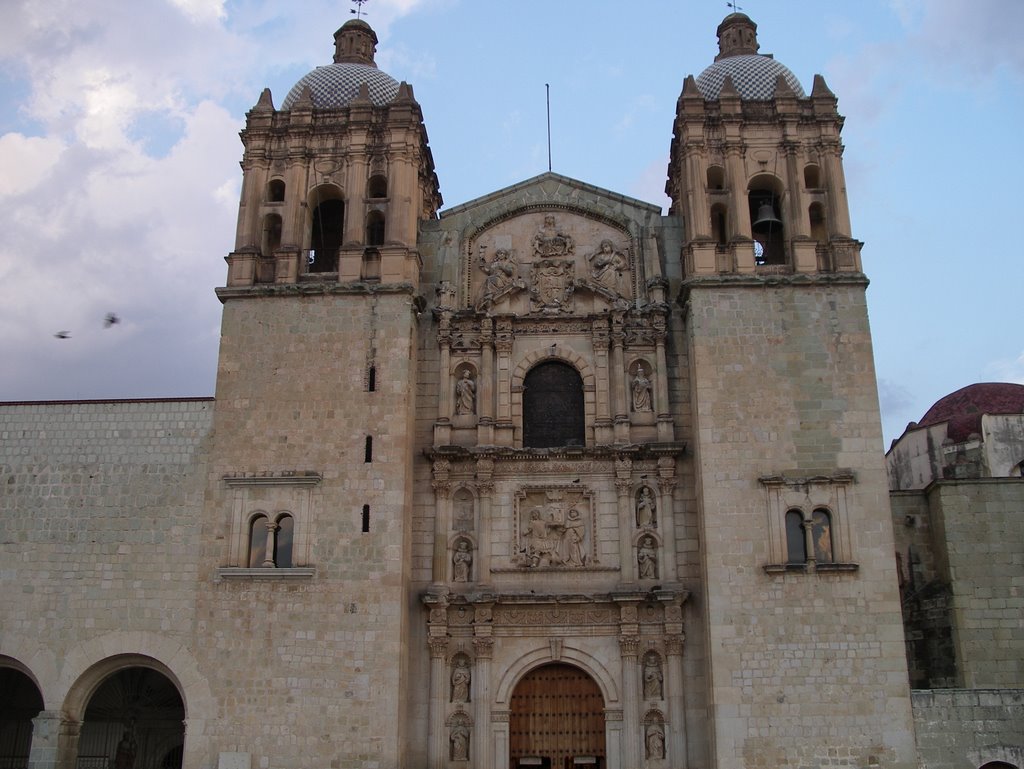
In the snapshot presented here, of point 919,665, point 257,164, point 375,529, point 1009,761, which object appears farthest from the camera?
point 257,164

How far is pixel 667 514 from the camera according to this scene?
21141 millimetres

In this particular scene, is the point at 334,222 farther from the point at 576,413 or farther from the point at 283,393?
the point at 576,413

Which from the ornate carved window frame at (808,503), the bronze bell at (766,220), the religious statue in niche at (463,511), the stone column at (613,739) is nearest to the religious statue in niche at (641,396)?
the ornate carved window frame at (808,503)

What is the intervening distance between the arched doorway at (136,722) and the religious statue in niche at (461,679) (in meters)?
6.31

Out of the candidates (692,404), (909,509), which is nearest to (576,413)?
(692,404)

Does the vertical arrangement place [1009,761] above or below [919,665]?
below

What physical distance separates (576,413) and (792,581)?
562 cm

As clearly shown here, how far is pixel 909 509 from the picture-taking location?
74.6 ft

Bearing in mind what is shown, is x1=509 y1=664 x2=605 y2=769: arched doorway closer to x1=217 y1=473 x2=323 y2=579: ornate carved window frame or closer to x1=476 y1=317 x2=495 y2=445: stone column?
x1=476 y1=317 x2=495 y2=445: stone column

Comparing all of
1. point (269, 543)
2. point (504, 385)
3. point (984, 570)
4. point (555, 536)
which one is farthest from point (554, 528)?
point (984, 570)

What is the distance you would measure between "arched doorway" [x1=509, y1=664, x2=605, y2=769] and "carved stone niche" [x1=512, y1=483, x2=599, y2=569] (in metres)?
2.10

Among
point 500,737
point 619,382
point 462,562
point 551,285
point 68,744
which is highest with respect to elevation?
point 551,285

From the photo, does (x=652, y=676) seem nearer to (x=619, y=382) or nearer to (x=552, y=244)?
(x=619, y=382)

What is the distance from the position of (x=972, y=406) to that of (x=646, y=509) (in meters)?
12.0
